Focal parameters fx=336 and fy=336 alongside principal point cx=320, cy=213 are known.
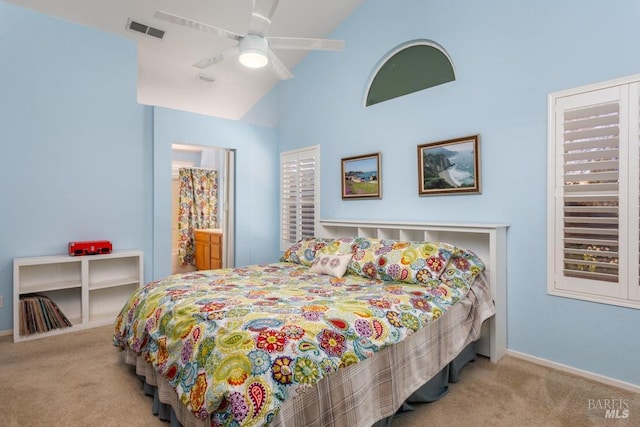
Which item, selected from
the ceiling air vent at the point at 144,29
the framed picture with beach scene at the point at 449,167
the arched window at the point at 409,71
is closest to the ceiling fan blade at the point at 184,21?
the ceiling air vent at the point at 144,29

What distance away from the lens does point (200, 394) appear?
4.24 feet

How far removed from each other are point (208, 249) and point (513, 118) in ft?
16.0

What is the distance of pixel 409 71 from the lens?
330 centimetres

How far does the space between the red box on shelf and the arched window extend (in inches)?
121

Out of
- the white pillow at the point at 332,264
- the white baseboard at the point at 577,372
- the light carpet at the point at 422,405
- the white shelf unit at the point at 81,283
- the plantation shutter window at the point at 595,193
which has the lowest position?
the light carpet at the point at 422,405

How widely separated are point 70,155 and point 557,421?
14.4ft

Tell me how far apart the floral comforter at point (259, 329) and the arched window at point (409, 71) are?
1.81 meters

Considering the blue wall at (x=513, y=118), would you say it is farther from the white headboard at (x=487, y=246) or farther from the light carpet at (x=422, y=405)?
the light carpet at (x=422, y=405)

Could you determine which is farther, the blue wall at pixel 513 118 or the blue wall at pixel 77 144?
the blue wall at pixel 77 144

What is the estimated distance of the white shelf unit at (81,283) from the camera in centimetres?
301

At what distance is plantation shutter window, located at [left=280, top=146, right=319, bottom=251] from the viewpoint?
428cm

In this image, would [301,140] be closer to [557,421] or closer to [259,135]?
[259,135]

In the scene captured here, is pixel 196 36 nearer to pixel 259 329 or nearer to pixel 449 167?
pixel 449 167

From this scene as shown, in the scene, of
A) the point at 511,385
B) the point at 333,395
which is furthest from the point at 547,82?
the point at 333,395
